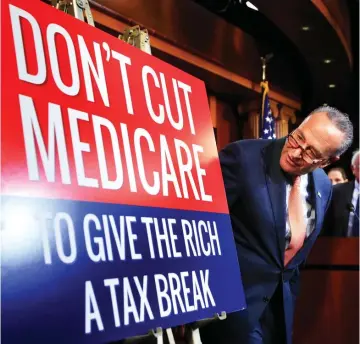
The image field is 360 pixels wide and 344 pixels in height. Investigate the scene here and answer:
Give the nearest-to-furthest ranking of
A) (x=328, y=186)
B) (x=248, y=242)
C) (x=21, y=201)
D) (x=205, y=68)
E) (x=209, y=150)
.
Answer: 1. (x=21, y=201)
2. (x=209, y=150)
3. (x=248, y=242)
4. (x=328, y=186)
5. (x=205, y=68)

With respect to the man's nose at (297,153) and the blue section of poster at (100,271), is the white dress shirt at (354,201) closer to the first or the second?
the man's nose at (297,153)

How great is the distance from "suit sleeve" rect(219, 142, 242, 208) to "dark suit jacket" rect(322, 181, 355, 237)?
4.87 ft

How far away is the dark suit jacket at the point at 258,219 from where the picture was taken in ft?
5.13

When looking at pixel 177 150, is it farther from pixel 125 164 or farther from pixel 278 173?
pixel 278 173

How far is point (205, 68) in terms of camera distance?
3855mm

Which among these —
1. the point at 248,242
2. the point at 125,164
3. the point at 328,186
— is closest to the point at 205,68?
the point at 328,186

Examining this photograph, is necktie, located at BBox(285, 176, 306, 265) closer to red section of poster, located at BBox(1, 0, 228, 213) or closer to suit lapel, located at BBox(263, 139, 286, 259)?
suit lapel, located at BBox(263, 139, 286, 259)

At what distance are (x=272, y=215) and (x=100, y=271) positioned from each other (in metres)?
0.86

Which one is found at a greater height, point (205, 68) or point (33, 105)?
point (205, 68)

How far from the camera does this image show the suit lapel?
157 centimetres

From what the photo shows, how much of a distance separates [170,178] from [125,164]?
0.14m

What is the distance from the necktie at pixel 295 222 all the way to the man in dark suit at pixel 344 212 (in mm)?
1276

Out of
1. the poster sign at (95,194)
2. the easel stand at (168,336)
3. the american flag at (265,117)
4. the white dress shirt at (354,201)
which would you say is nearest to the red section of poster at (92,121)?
the poster sign at (95,194)

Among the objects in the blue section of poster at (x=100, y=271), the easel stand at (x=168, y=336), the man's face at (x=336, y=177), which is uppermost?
the man's face at (x=336, y=177)
